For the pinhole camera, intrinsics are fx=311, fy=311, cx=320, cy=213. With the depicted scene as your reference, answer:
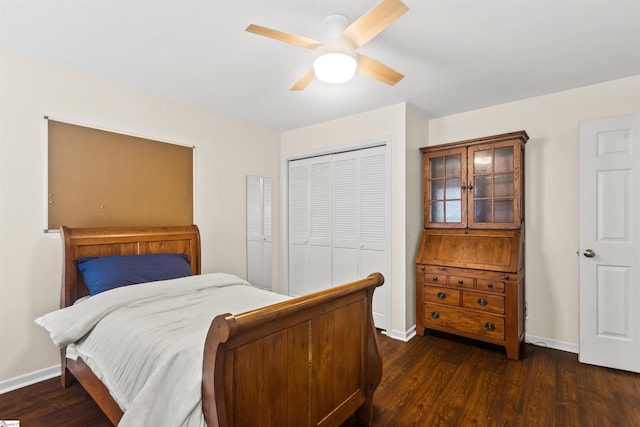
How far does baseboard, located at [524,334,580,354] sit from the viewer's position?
2.85m

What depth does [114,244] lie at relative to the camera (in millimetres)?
2617

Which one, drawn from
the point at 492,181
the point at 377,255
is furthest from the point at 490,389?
the point at 492,181

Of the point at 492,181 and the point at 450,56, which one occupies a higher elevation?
the point at 450,56

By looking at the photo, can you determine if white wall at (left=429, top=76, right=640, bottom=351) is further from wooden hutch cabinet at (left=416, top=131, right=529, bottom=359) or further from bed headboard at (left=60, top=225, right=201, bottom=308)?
bed headboard at (left=60, top=225, right=201, bottom=308)

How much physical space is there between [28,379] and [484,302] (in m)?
3.71

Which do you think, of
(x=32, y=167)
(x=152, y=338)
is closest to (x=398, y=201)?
(x=152, y=338)

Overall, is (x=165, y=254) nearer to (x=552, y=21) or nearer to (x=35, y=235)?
(x=35, y=235)

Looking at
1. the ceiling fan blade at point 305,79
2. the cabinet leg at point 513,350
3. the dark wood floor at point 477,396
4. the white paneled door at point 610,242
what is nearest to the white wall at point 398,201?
the dark wood floor at point 477,396

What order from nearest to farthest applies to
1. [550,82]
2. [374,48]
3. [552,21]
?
[552,21] → [374,48] → [550,82]

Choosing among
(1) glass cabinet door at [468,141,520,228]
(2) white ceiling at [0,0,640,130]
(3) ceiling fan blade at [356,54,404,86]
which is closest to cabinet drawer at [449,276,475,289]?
(1) glass cabinet door at [468,141,520,228]

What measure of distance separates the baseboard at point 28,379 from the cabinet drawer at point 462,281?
342 centimetres

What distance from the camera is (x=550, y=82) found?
272 cm

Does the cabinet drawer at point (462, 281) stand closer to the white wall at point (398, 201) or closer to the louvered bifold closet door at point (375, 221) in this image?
the white wall at point (398, 201)

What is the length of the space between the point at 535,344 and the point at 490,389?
117cm
